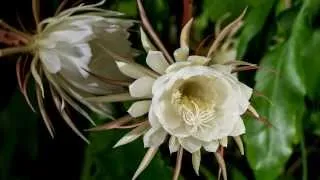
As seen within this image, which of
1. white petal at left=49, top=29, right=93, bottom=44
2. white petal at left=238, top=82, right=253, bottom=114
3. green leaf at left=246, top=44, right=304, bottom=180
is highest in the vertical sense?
white petal at left=49, top=29, right=93, bottom=44

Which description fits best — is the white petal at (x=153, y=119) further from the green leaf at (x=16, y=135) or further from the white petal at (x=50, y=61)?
the green leaf at (x=16, y=135)

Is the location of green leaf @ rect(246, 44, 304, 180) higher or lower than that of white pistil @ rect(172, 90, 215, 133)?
lower

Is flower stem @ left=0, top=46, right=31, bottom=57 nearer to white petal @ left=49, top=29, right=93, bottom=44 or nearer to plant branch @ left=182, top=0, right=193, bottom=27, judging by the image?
white petal @ left=49, top=29, right=93, bottom=44

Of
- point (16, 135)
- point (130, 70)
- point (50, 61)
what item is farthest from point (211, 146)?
point (16, 135)

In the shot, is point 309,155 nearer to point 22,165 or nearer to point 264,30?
point 264,30

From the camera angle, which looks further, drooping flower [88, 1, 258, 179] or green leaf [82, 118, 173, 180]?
green leaf [82, 118, 173, 180]

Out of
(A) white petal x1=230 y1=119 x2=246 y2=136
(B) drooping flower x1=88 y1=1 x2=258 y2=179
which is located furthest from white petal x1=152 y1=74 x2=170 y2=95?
(A) white petal x1=230 y1=119 x2=246 y2=136
